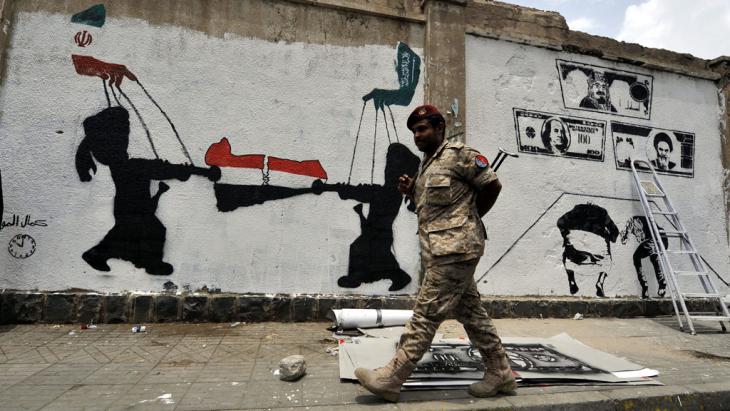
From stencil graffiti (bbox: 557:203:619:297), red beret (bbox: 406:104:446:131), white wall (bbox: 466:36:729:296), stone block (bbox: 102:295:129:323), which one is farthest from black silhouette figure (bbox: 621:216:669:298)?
stone block (bbox: 102:295:129:323)

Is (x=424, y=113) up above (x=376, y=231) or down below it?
above

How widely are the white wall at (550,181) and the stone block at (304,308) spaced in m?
2.17

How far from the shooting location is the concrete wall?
4.21 m

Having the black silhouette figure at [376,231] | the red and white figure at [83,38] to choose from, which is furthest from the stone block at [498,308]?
the red and white figure at [83,38]

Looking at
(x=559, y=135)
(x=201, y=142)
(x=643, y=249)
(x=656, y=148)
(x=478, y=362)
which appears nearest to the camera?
(x=478, y=362)

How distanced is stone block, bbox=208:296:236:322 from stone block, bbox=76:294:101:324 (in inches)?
43.0

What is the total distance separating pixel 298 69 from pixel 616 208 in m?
4.94

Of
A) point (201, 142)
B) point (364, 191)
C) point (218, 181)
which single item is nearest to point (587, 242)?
point (364, 191)

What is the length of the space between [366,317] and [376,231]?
3.68 ft

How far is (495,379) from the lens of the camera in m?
2.39

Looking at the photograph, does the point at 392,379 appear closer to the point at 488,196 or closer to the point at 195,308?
the point at 488,196

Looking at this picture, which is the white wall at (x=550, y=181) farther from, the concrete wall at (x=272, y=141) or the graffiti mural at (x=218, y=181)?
the graffiti mural at (x=218, y=181)

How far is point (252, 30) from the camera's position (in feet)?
15.8

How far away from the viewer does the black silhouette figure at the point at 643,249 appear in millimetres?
5656
